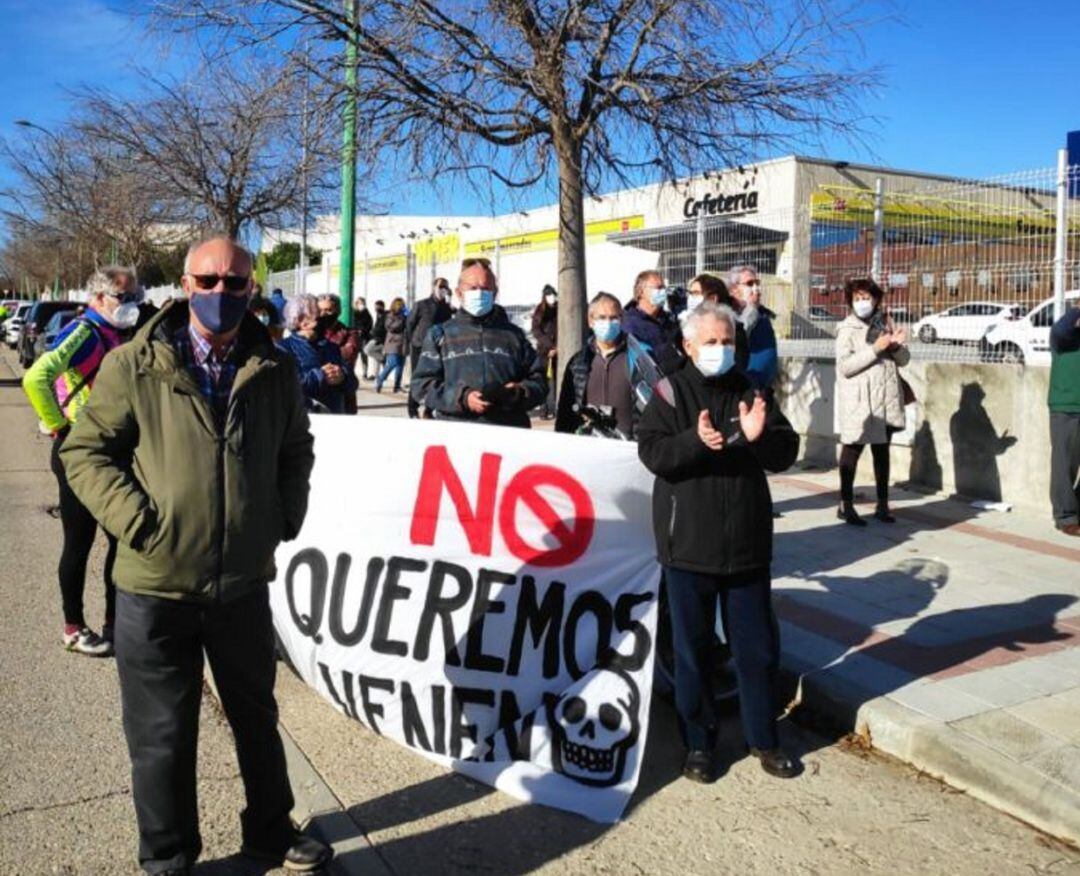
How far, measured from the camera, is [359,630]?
13.5 ft

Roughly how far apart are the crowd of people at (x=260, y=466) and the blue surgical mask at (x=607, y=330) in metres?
0.02

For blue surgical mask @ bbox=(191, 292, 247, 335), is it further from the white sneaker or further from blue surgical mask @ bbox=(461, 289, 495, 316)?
the white sneaker

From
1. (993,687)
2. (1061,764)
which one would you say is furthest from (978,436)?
(1061,764)

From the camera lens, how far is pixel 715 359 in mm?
3756

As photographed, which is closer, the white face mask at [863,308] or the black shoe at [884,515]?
the white face mask at [863,308]

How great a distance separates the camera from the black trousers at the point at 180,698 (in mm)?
2859

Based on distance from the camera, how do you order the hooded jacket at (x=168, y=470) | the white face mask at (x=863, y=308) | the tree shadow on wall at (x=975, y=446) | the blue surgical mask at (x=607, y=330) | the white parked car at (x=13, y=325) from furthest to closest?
the white parked car at (x=13, y=325) → the tree shadow on wall at (x=975, y=446) → the white face mask at (x=863, y=308) → the blue surgical mask at (x=607, y=330) → the hooded jacket at (x=168, y=470)

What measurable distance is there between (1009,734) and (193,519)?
3.22m

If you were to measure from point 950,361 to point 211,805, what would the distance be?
776 cm

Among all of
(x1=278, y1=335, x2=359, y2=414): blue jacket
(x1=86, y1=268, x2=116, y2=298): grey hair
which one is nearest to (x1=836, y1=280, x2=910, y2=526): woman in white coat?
(x1=278, y1=335, x2=359, y2=414): blue jacket

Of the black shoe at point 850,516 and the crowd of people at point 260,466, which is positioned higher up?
the crowd of people at point 260,466

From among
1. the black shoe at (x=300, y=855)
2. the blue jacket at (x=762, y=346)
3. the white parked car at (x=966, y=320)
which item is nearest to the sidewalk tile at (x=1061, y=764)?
the black shoe at (x=300, y=855)

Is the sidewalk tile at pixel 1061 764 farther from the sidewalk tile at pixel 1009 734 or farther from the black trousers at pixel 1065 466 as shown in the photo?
the black trousers at pixel 1065 466

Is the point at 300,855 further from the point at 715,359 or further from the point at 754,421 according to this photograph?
the point at 715,359
